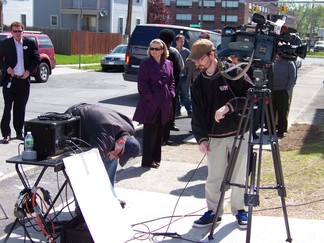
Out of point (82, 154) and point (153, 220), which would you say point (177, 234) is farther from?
point (82, 154)

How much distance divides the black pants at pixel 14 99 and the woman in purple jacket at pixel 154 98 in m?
2.45

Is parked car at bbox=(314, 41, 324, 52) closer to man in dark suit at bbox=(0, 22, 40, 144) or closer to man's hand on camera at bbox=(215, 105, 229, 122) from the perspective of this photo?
man in dark suit at bbox=(0, 22, 40, 144)

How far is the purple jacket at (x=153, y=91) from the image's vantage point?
22.6ft

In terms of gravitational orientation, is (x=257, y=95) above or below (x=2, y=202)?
above

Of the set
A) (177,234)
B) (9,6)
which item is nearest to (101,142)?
(177,234)

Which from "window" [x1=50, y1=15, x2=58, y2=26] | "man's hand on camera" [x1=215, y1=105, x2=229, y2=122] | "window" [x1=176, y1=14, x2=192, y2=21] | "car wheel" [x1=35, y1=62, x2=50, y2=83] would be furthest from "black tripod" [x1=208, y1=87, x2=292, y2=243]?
"window" [x1=176, y1=14, x2=192, y2=21]

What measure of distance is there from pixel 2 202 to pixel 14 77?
325 cm

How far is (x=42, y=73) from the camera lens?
60.6ft

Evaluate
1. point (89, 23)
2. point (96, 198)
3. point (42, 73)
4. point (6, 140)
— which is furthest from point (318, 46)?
point (96, 198)

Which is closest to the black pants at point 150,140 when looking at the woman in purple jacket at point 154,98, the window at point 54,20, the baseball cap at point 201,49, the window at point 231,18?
the woman in purple jacket at point 154,98

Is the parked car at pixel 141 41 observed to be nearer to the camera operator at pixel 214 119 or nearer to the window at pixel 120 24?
the camera operator at pixel 214 119

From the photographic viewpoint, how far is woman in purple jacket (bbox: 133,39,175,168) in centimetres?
687

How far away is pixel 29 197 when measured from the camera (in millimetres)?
4191

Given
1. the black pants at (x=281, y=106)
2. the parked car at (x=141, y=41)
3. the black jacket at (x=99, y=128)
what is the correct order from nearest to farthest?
1. the black jacket at (x=99, y=128)
2. the black pants at (x=281, y=106)
3. the parked car at (x=141, y=41)
